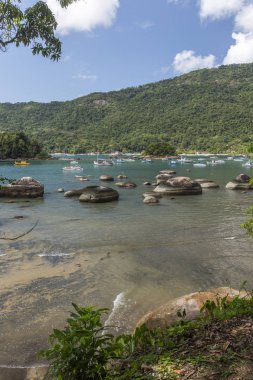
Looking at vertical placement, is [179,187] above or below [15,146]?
below

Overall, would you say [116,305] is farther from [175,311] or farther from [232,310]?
[232,310]

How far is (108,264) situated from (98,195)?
17.0 m

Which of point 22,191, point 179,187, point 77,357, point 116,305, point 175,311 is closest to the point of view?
point 77,357

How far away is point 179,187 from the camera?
33.8m

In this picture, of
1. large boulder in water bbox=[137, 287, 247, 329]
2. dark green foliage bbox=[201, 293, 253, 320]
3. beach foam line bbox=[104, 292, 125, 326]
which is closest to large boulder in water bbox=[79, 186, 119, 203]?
beach foam line bbox=[104, 292, 125, 326]

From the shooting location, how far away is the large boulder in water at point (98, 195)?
2909cm

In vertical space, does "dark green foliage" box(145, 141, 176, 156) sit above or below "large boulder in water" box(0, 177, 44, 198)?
above

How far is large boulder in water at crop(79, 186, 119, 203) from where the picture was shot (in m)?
29.1

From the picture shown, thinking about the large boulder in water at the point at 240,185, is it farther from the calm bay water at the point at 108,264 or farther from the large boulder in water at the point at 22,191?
the large boulder in water at the point at 22,191

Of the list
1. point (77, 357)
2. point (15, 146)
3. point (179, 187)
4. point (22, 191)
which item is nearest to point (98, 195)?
point (22, 191)

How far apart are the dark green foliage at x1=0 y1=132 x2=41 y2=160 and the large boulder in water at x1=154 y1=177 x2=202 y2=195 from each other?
108 meters

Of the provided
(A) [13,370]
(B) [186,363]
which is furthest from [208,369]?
(A) [13,370]

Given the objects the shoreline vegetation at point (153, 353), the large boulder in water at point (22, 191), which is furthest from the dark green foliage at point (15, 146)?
the shoreline vegetation at point (153, 353)

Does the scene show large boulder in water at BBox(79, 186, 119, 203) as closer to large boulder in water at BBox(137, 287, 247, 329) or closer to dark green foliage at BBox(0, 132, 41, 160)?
large boulder in water at BBox(137, 287, 247, 329)
